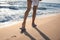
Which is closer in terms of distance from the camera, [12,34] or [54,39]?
[54,39]

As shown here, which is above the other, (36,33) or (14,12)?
(36,33)

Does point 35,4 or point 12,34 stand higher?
point 35,4

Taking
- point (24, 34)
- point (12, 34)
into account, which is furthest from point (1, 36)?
point (24, 34)

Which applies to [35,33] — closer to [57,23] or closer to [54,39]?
[54,39]

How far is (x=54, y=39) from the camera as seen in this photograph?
4836 mm

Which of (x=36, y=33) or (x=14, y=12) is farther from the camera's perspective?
(x=14, y=12)

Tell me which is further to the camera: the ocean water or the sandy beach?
Result: the ocean water

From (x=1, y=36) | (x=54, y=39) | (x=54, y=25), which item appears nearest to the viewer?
(x=54, y=39)

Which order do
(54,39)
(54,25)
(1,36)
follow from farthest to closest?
(54,25) < (1,36) < (54,39)

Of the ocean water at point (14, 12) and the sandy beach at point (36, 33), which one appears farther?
the ocean water at point (14, 12)

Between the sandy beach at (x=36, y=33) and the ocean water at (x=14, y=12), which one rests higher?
the sandy beach at (x=36, y=33)

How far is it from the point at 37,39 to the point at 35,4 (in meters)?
1.30

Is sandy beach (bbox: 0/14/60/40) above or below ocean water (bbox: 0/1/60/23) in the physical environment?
above

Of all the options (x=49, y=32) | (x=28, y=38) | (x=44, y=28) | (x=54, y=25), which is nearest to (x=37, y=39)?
(x=28, y=38)
